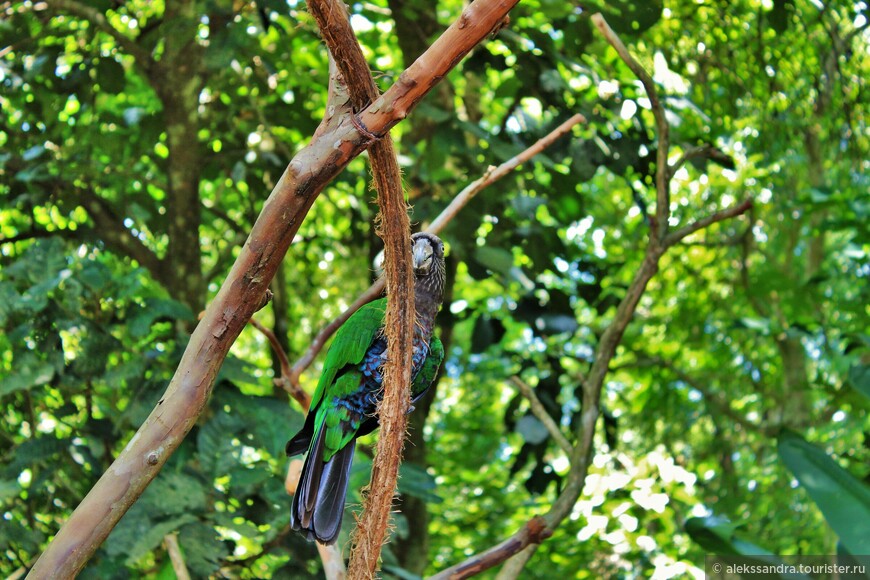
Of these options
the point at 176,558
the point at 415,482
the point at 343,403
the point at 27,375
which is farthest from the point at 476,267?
the point at 27,375

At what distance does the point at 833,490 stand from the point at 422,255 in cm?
187

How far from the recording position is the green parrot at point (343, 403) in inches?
96.4

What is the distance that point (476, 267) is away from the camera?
389 centimetres

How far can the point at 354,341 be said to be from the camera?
269cm

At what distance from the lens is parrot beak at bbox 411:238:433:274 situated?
287cm

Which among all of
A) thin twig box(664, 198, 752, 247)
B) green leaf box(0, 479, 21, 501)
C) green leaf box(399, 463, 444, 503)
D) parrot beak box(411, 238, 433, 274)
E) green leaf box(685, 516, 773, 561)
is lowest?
green leaf box(0, 479, 21, 501)

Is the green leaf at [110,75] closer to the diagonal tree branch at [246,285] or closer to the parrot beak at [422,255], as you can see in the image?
the parrot beak at [422,255]

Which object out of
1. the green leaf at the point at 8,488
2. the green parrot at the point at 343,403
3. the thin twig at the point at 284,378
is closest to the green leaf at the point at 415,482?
the green parrot at the point at 343,403

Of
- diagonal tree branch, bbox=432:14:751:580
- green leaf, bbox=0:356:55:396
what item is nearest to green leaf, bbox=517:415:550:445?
diagonal tree branch, bbox=432:14:751:580

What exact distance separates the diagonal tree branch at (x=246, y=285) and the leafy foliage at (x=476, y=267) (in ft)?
1.48

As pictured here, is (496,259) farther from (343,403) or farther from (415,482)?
(343,403)

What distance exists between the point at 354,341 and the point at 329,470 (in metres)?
0.41

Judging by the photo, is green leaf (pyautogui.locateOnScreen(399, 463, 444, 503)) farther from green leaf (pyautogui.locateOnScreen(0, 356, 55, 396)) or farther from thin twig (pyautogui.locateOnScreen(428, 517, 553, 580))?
green leaf (pyautogui.locateOnScreen(0, 356, 55, 396))

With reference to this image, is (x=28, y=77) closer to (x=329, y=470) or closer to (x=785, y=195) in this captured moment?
(x=329, y=470)
